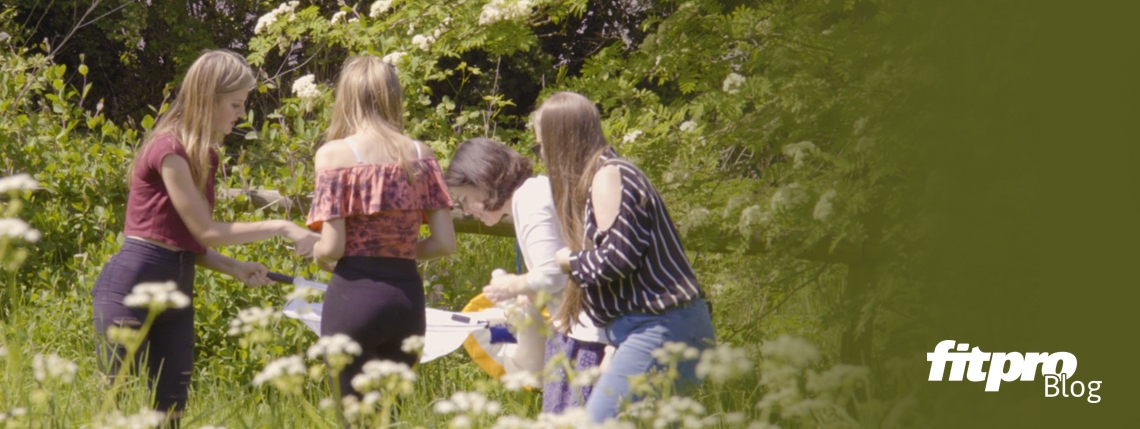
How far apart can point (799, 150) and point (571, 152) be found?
101cm

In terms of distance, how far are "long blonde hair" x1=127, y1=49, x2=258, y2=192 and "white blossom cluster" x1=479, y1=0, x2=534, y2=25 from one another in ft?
7.49

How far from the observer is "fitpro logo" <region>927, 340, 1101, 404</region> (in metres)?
2.00

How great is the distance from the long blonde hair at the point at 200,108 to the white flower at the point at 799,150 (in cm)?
160

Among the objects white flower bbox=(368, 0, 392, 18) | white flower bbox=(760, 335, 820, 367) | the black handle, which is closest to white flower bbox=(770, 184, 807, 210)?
the black handle

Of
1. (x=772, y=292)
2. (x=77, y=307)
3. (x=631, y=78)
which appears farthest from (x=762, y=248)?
(x=77, y=307)

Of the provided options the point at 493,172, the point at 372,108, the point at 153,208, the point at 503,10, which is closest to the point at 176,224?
the point at 153,208

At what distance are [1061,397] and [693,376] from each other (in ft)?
2.72

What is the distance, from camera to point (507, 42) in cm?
533

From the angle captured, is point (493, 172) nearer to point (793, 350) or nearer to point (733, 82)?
point (733, 82)

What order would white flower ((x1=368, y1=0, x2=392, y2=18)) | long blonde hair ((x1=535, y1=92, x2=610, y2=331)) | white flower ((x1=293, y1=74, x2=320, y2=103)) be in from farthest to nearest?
1. white flower ((x1=368, y1=0, x2=392, y2=18))
2. white flower ((x1=293, y1=74, x2=320, y2=103))
3. long blonde hair ((x1=535, y1=92, x2=610, y2=331))

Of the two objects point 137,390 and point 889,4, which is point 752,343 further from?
point 137,390

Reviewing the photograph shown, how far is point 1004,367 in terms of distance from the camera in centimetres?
229

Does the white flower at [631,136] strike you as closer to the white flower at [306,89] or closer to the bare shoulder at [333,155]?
the white flower at [306,89]

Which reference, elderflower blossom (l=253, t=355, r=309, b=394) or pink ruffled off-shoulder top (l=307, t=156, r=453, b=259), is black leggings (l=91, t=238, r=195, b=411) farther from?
elderflower blossom (l=253, t=355, r=309, b=394)
